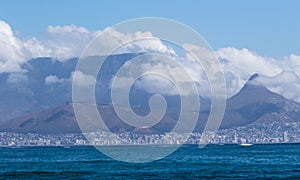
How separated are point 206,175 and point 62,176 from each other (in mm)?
27179

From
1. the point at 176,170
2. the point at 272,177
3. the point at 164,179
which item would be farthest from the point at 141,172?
the point at 272,177

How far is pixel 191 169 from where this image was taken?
156 metres

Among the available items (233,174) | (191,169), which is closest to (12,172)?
(191,169)

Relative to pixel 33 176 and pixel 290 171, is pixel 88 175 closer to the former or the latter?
pixel 33 176

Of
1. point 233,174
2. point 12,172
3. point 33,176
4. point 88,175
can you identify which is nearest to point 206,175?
point 233,174

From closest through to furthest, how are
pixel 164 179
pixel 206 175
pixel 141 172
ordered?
pixel 164 179 → pixel 206 175 → pixel 141 172

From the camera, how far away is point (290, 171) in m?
144

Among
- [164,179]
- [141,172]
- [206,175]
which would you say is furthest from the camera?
[141,172]

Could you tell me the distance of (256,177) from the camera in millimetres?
129125

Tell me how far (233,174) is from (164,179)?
48.8ft

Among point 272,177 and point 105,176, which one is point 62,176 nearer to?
point 105,176

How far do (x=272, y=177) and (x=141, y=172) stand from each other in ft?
96.7

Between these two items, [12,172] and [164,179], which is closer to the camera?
[164,179]

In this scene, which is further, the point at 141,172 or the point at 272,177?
the point at 141,172
